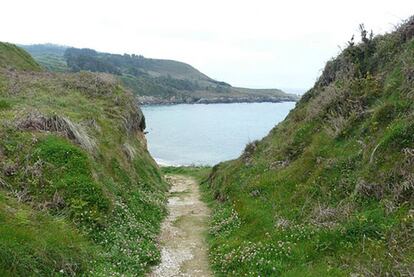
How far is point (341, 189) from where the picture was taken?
1841 centimetres

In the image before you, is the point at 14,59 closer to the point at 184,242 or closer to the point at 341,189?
the point at 184,242

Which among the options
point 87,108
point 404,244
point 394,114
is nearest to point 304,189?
point 394,114

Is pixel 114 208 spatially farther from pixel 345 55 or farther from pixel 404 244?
pixel 345 55

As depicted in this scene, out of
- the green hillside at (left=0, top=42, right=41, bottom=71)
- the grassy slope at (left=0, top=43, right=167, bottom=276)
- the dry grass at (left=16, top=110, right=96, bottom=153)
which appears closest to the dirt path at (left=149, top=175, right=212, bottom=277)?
the grassy slope at (left=0, top=43, right=167, bottom=276)

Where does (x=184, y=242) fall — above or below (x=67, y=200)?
below

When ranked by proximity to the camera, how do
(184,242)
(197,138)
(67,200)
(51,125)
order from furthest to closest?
(197,138)
(51,125)
(184,242)
(67,200)

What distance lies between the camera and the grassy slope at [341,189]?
46.9ft

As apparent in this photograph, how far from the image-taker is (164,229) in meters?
23.1

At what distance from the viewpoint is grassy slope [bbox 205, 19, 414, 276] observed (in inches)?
562

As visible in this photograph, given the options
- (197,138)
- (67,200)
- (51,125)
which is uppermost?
(51,125)

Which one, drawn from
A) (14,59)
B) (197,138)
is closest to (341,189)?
(14,59)

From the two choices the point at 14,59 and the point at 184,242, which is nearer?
the point at 184,242

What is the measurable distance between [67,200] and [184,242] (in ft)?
20.6

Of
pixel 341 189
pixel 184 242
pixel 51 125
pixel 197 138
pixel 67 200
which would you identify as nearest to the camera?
pixel 67 200
